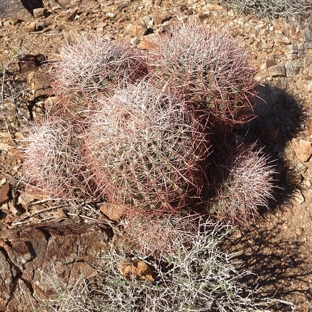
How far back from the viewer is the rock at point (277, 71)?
5.13m

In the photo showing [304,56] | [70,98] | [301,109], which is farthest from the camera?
[304,56]

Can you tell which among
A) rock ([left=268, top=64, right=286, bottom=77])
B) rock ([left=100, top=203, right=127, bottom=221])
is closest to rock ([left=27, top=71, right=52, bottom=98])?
rock ([left=100, top=203, right=127, bottom=221])

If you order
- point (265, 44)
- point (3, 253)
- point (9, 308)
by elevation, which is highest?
point (3, 253)

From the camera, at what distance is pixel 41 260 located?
319cm

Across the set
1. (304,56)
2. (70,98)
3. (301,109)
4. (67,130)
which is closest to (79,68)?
(70,98)

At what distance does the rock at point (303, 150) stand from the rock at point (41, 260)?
222cm

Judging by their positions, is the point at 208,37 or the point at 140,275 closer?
the point at 140,275

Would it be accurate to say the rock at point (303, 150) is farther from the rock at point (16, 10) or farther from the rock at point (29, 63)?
the rock at point (16, 10)

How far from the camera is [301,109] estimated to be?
496cm

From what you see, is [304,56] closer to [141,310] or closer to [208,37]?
[208,37]

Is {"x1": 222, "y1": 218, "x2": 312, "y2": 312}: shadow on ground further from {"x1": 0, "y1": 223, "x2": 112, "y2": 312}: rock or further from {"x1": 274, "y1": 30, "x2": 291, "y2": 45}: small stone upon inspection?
{"x1": 274, "y1": 30, "x2": 291, "y2": 45}: small stone

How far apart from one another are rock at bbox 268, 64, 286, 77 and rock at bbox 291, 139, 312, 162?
3.09 feet

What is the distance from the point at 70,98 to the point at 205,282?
1669 millimetres

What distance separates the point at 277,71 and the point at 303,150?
1096 millimetres
